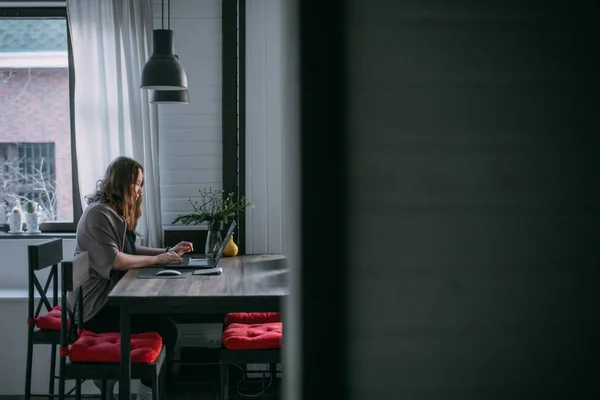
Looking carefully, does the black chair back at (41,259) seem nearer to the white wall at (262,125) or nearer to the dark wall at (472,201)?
the white wall at (262,125)

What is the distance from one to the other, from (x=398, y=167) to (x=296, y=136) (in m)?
0.05

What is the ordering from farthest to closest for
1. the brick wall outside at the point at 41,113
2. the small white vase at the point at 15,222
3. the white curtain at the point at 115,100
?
the brick wall outside at the point at 41,113 → the small white vase at the point at 15,222 → the white curtain at the point at 115,100

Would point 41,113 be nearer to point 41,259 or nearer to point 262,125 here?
point 262,125

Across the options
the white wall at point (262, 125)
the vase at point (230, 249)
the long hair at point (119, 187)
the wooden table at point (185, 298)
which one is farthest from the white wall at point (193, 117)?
the wooden table at point (185, 298)

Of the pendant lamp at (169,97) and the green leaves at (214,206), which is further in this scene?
the green leaves at (214,206)

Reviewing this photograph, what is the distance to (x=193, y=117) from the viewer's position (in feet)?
13.9

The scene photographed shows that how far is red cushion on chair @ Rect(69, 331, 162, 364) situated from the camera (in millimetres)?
2805

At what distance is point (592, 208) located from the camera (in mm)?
330

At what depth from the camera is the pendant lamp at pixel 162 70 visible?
3.19 m

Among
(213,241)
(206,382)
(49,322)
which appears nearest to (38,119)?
(213,241)

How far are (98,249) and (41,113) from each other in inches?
Result: 61.4

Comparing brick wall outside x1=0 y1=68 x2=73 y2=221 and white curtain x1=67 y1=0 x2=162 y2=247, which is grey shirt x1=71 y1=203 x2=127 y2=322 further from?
brick wall outside x1=0 y1=68 x2=73 y2=221

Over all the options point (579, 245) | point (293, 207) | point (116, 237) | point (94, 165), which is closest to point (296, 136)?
point (293, 207)

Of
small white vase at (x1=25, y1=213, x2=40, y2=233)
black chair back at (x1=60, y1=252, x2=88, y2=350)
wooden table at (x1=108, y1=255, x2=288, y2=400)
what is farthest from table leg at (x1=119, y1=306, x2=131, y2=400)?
small white vase at (x1=25, y1=213, x2=40, y2=233)
